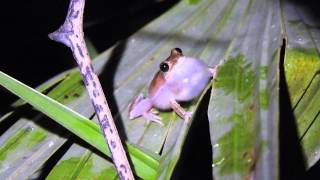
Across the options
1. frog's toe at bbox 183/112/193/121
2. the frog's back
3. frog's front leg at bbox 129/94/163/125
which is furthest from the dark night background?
frog's toe at bbox 183/112/193/121

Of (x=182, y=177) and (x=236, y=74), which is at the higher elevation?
(x=236, y=74)

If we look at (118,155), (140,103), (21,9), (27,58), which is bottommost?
(27,58)

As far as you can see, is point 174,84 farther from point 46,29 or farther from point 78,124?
point 46,29

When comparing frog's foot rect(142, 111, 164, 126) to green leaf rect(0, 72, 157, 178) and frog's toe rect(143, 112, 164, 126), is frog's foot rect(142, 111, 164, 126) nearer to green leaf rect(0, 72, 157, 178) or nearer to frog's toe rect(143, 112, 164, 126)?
frog's toe rect(143, 112, 164, 126)

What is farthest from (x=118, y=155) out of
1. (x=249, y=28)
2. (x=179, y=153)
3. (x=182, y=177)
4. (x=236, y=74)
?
(x=182, y=177)

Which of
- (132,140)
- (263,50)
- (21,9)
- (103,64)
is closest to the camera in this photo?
(263,50)

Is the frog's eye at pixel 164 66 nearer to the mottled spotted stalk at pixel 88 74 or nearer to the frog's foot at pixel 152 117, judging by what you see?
the frog's foot at pixel 152 117

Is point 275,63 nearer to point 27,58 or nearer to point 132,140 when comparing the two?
point 132,140

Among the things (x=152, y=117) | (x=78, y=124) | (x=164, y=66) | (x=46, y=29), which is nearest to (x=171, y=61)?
(x=164, y=66)

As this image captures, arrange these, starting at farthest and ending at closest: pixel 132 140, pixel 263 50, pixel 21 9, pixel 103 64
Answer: pixel 21 9, pixel 103 64, pixel 132 140, pixel 263 50
